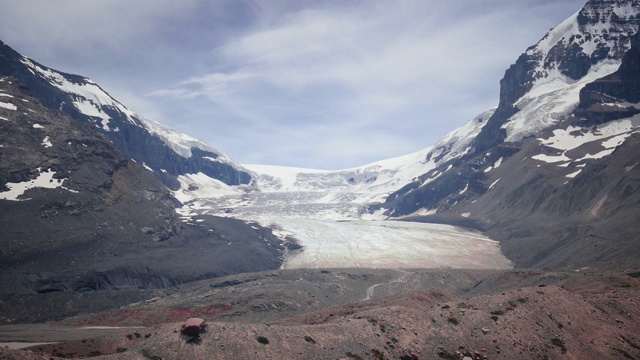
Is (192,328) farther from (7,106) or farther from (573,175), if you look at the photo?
(573,175)

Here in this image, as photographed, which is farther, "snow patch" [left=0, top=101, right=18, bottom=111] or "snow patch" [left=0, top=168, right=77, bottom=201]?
"snow patch" [left=0, top=101, right=18, bottom=111]

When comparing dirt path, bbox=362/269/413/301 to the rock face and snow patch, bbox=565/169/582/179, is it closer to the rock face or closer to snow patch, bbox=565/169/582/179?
the rock face

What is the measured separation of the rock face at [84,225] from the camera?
90.5 meters

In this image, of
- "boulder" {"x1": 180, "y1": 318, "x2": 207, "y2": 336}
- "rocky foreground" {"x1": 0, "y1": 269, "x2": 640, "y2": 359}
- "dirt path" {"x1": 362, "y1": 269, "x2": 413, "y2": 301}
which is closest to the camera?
"boulder" {"x1": 180, "y1": 318, "x2": 207, "y2": 336}

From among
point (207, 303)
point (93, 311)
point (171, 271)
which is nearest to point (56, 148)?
point (171, 271)

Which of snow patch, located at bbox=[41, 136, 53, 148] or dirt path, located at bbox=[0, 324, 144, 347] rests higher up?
snow patch, located at bbox=[41, 136, 53, 148]

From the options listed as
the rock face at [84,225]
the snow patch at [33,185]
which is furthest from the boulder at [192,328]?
the snow patch at [33,185]

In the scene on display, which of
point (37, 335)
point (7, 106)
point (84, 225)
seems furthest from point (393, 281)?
point (7, 106)

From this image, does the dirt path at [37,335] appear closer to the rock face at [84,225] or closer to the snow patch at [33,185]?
the rock face at [84,225]

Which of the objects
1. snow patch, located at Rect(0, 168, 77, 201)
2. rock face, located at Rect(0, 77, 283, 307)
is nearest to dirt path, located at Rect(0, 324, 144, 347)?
rock face, located at Rect(0, 77, 283, 307)

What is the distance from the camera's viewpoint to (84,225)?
109875 mm

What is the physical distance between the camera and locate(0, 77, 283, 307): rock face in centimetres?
9050

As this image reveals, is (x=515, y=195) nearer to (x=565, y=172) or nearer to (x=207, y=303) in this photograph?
(x=565, y=172)

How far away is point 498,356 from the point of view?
3894 centimetres
